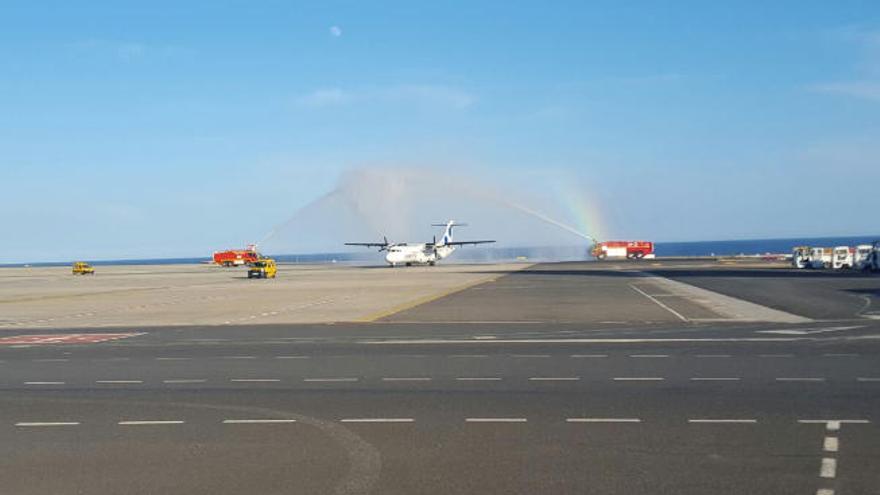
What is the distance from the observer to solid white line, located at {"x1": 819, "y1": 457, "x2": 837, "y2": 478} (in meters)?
9.87

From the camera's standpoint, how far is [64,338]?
28891mm

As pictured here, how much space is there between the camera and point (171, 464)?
1090cm

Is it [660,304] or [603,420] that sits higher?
[660,304]

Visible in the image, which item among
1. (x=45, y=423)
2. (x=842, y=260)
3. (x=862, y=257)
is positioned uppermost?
(x=862, y=257)

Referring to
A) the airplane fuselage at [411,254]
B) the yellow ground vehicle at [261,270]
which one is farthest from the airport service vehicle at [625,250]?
the yellow ground vehicle at [261,270]

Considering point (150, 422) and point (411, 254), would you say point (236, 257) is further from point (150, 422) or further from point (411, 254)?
point (150, 422)

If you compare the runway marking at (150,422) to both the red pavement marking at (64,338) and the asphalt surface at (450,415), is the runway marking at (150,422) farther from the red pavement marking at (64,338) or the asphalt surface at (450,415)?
the red pavement marking at (64,338)

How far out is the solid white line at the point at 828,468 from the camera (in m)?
9.87

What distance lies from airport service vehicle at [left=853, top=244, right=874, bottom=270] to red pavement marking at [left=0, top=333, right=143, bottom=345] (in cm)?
7042

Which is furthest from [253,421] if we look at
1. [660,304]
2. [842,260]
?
[842,260]

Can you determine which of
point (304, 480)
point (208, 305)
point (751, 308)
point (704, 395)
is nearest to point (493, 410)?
point (704, 395)

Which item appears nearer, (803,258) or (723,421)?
(723,421)

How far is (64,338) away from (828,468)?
2471 cm

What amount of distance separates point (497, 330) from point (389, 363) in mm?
9295
